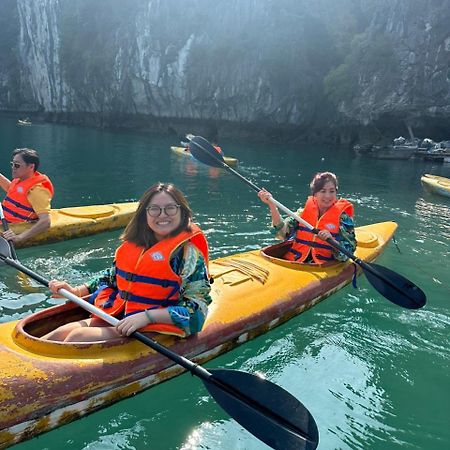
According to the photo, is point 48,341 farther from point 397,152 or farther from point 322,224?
point 397,152

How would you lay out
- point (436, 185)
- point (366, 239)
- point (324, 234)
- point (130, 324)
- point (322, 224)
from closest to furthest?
point (130, 324), point (324, 234), point (322, 224), point (366, 239), point (436, 185)

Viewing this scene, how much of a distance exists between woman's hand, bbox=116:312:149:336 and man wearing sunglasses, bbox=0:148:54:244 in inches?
132

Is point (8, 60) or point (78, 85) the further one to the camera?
point (8, 60)

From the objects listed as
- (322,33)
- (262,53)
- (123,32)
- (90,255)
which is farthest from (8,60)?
(90,255)

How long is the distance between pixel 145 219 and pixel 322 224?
2647 mm

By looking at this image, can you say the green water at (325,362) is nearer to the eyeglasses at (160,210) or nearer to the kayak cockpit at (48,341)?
the kayak cockpit at (48,341)

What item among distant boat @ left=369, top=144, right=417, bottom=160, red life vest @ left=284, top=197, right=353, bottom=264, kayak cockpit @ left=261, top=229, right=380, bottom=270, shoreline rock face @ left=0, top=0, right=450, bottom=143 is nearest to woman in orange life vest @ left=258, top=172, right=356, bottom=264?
red life vest @ left=284, top=197, right=353, bottom=264

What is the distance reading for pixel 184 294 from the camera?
2.94 metres

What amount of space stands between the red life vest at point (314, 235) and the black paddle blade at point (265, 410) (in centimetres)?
263

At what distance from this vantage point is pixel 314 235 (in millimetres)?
5160

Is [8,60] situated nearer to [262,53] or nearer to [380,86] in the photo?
[262,53]

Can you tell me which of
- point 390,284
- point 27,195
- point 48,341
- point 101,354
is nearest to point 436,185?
point 390,284

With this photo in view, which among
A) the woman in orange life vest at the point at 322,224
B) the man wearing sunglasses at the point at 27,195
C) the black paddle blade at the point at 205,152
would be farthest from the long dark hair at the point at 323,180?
the man wearing sunglasses at the point at 27,195

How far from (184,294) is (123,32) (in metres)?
36.8
